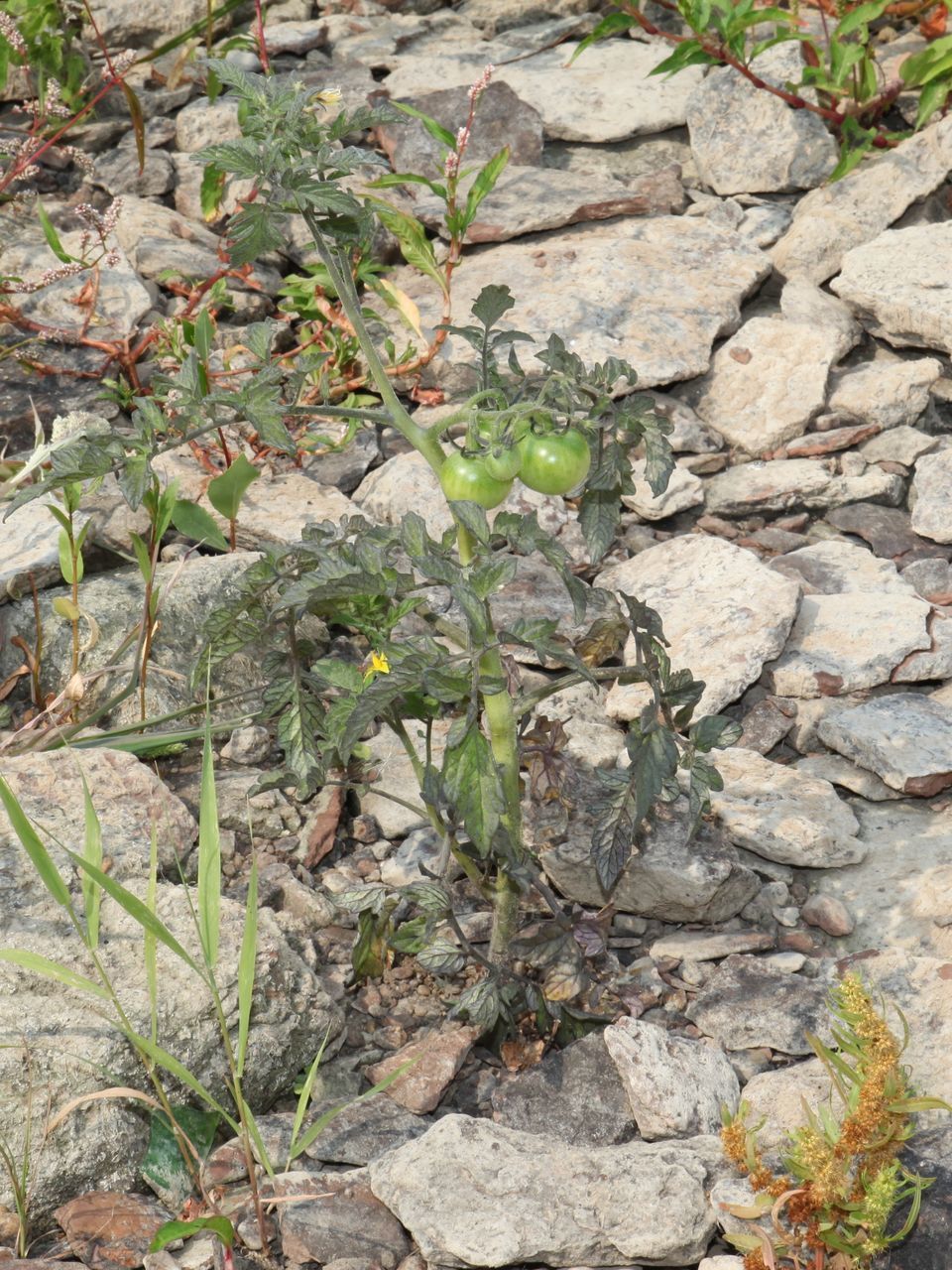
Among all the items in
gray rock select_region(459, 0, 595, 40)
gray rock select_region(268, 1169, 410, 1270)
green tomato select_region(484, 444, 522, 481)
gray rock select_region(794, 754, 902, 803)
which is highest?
green tomato select_region(484, 444, 522, 481)

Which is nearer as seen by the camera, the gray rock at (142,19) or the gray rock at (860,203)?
the gray rock at (860,203)

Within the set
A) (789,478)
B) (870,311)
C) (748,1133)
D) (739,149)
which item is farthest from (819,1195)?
(739,149)

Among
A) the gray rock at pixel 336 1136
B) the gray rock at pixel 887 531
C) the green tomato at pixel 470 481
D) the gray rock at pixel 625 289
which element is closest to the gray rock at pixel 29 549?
the gray rock at pixel 625 289

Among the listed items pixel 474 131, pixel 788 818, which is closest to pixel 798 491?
pixel 788 818

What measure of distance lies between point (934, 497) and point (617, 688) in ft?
3.79

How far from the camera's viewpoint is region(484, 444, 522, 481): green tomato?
2.15 metres

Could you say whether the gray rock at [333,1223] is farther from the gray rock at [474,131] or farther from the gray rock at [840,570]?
the gray rock at [474,131]

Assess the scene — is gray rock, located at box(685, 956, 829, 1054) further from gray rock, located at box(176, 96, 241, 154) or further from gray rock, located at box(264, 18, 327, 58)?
gray rock, located at box(264, 18, 327, 58)

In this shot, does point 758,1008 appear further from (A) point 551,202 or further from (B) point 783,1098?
(A) point 551,202

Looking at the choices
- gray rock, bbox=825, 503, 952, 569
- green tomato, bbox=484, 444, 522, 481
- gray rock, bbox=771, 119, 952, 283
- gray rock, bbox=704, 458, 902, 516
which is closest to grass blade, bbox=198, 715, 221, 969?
green tomato, bbox=484, 444, 522, 481

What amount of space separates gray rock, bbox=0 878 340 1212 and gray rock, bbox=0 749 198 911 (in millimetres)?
125

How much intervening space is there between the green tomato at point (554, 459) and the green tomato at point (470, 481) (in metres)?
0.05

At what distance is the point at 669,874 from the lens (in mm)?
2908

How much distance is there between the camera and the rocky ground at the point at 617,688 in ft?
7.78
